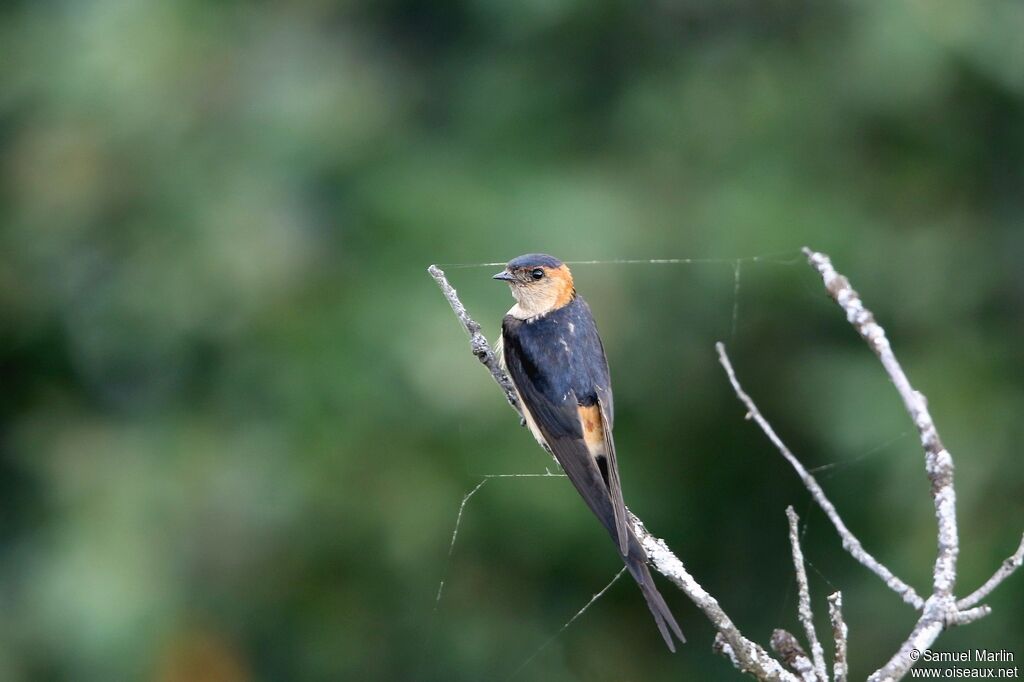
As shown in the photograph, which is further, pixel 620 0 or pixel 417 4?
pixel 417 4

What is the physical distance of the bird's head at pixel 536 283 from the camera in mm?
2766

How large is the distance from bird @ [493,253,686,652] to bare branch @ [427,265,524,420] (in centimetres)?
3

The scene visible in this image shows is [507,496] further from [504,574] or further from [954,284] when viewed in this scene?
[954,284]

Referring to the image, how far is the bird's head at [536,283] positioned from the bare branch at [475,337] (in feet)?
0.76

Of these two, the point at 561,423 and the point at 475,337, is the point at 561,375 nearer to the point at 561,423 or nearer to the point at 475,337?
the point at 561,423

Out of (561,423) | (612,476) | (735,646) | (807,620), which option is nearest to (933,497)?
(807,620)

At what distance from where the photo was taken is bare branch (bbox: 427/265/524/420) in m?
2.09

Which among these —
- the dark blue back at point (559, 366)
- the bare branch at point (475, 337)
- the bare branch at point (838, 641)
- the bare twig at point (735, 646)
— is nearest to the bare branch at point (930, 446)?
the bare branch at point (838, 641)

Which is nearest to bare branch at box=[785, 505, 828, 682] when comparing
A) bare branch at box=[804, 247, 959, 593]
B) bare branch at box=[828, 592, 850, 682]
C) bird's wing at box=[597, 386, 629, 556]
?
bare branch at box=[828, 592, 850, 682]

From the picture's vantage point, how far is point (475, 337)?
2262 mm

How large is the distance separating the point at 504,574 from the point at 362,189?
1608mm

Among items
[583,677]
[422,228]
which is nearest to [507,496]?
[583,677]

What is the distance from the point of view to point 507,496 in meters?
4.37

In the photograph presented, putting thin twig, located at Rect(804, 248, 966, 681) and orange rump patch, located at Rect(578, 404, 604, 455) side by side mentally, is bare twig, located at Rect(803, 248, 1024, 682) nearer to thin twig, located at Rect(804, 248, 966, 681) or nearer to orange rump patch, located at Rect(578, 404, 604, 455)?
thin twig, located at Rect(804, 248, 966, 681)
